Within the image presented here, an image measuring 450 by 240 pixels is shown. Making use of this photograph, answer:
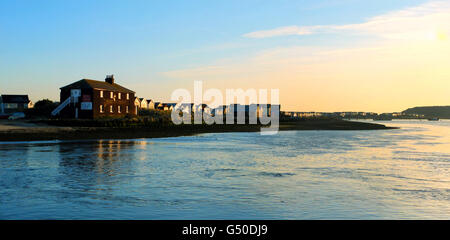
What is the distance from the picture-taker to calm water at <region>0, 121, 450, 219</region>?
42.5 ft

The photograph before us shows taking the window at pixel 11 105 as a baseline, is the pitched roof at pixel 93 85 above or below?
above

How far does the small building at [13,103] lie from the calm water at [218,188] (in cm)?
10341

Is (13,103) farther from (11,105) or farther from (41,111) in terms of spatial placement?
(41,111)

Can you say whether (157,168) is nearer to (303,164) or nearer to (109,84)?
(303,164)

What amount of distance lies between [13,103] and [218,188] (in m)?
121

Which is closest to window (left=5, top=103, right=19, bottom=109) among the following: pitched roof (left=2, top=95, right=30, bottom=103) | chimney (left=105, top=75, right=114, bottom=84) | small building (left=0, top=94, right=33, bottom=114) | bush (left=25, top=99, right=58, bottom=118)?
small building (left=0, top=94, right=33, bottom=114)

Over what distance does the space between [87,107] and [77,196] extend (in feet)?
194

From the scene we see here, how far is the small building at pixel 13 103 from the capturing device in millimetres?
118750

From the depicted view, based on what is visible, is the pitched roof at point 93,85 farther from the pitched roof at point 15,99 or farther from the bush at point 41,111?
the pitched roof at point 15,99

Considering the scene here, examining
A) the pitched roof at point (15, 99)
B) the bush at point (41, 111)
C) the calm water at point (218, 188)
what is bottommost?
the calm water at point (218, 188)

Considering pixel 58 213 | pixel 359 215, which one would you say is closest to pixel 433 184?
pixel 359 215

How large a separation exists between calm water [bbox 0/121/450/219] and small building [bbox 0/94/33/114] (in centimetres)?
10341

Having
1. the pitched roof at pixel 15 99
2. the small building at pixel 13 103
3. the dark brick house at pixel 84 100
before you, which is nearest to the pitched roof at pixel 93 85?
the dark brick house at pixel 84 100
